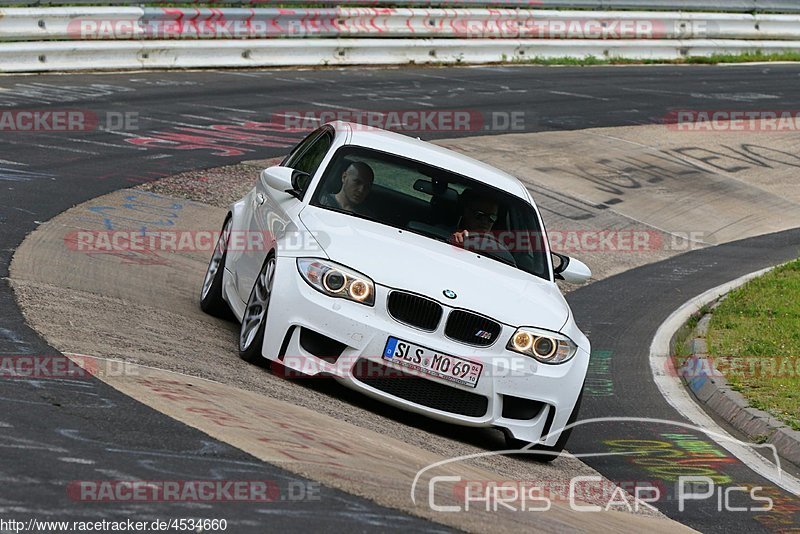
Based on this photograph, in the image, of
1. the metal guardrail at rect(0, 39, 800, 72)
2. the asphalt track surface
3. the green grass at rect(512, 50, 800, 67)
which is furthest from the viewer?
the green grass at rect(512, 50, 800, 67)

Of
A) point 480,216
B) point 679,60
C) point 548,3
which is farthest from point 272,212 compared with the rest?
point 679,60

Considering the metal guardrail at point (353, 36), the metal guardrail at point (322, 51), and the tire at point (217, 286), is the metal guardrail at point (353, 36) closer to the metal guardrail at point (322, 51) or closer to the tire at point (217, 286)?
the metal guardrail at point (322, 51)

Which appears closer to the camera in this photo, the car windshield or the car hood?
the car hood

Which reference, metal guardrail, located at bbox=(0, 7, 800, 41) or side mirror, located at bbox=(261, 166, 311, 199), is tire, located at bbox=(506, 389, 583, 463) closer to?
side mirror, located at bbox=(261, 166, 311, 199)

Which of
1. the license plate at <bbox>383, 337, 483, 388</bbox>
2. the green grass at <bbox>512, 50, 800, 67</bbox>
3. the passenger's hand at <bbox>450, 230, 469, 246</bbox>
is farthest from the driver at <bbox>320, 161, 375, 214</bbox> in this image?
the green grass at <bbox>512, 50, 800, 67</bbox>

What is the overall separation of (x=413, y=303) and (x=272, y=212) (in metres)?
1.71

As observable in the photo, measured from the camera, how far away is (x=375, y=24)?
2538 centimetres

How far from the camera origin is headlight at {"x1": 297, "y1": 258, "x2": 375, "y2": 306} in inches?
296

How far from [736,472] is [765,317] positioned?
13.9 ft

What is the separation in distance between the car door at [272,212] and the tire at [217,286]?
44cm

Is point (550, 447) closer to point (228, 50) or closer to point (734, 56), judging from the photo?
point (228, 50)

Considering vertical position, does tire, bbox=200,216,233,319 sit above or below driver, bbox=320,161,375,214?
below

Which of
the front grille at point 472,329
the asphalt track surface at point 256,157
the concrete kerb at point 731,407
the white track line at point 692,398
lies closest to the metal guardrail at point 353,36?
the asphalt track surface at point 256,157

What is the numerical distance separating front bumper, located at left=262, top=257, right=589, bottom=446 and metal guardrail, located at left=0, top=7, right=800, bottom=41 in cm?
1386
